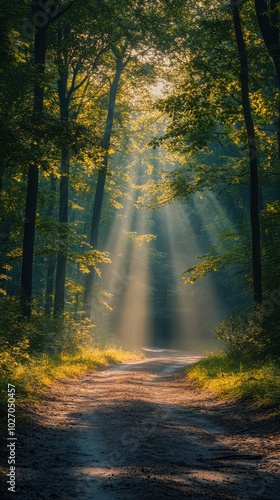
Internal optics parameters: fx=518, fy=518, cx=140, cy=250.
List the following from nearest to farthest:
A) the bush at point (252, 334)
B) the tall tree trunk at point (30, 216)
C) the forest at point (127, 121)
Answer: the forest at point (127, 121) < the bush at point (252, 334) < the tall tree trunk at point (30, 216)

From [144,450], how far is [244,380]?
20.6 ft

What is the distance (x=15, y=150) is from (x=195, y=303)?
4460 centimetres

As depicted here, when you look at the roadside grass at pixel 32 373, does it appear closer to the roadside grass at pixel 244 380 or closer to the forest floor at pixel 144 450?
the forest floor at pixel 144 450

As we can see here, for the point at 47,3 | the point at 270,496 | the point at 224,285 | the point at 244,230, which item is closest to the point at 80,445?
the point at 270,496

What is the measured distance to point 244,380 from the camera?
12.4m

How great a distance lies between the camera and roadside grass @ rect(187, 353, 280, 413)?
33.7 ft

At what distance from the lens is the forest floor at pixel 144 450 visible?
507 cm

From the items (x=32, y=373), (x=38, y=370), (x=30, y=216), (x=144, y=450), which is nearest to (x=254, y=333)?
(x=38, y=370)

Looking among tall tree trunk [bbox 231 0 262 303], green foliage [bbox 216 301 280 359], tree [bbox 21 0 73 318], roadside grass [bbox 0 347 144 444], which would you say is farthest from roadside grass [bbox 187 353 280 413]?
tree [bbox 21 0 73 318]

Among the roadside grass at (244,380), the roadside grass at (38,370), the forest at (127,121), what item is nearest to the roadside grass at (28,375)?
the roadside grass at (38,370)

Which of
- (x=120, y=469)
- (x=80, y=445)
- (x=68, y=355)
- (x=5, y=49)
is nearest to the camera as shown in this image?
(x=120, y=469)

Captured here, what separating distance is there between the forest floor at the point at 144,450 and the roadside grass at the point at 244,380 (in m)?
0.40

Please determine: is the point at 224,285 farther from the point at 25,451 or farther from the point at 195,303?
the point at 25,451

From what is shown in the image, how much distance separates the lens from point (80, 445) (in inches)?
280
